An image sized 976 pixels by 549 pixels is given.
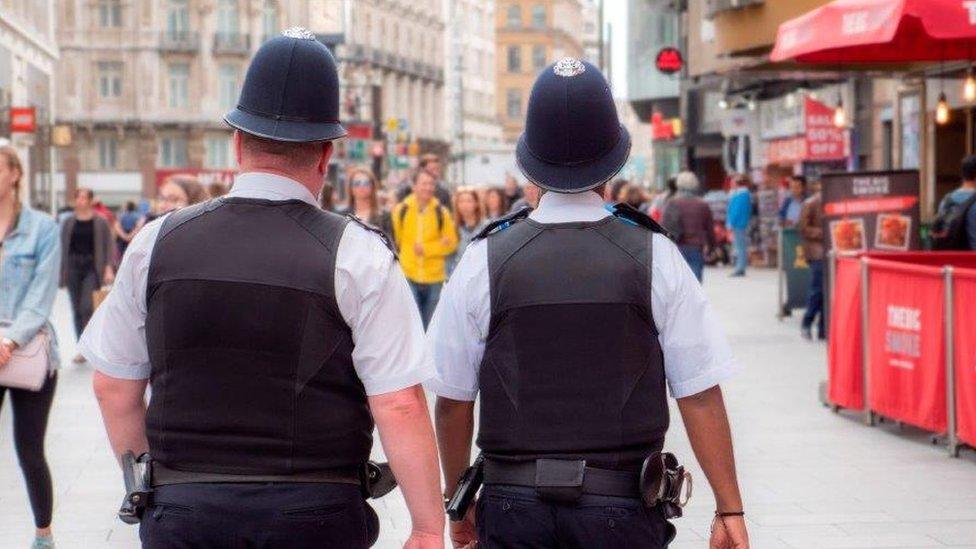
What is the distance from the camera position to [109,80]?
85.6m

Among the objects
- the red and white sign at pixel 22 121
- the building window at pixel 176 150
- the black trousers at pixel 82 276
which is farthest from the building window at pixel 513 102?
the black trousers at pixel 82 276

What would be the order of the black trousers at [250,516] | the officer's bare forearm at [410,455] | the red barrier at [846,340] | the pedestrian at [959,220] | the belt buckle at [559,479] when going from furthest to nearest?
the pedestrian at [959,220] < the red barrier at [846,340] < the belt buckle at [559,479] < the officer's bare forearm at [410,455] < the black trousers at [250,516]

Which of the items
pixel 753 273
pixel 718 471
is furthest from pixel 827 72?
pixel 718 471

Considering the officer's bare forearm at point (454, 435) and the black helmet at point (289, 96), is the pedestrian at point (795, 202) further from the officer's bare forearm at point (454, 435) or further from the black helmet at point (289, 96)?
the black helmet at point (289, 96)

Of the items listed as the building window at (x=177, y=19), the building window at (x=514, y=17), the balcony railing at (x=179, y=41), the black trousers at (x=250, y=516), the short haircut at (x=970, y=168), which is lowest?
the black trousers at (x=250, y=516)

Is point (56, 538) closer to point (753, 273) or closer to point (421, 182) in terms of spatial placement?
point (421, 182)

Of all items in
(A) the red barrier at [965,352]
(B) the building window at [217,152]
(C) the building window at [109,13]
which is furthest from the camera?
(B) the building window at [217,152]

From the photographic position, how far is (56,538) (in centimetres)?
845

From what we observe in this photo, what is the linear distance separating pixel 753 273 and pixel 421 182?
18.8 metres

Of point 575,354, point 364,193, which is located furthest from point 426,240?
point 575,354

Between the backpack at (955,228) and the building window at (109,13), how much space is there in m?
74.0

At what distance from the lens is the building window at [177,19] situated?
86.2 m

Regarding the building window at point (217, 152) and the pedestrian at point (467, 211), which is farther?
the building window at point (217, 152)

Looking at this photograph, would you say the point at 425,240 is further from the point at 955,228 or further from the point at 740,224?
the point at 740,224
